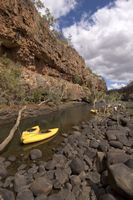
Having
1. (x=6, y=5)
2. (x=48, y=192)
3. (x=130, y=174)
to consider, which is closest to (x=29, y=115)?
(x=6, y=5)

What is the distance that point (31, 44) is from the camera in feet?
131

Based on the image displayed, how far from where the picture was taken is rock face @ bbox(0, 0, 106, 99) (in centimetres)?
3375

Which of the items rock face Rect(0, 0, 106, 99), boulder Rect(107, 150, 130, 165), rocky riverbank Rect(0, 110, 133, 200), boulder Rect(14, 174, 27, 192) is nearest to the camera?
rocky riverbank Rect(0, 110, 133, 200)

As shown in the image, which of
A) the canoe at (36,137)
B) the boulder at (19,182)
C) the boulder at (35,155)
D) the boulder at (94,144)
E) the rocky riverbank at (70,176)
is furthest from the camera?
the canoe at (36,137)

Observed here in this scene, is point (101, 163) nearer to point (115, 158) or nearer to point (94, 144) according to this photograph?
point (115, 158)

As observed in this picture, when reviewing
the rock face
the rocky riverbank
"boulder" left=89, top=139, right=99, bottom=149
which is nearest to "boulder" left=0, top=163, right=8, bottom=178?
the rocky riverbank

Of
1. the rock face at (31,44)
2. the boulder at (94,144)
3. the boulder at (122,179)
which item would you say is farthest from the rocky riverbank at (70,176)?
the rock face at (31,44)

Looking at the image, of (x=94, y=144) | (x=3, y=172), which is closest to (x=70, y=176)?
(x=3, y=172)

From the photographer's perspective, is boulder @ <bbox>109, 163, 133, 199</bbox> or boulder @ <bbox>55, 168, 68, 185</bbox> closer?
boulder @ <bbox>109, 163, 133, 199</bbox>

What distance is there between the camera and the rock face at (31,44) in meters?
33.8

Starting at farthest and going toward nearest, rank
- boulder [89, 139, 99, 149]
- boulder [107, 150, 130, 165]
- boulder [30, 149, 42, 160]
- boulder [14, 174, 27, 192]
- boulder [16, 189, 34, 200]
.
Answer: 1. boulder [89, 139, 99, 149]
2. boulder [30, 149, 42, 160]
3. boulder [14, 174, 27, 192]
4. boulder [107, 150, 130, 165]
5. boulder [16, 189, 34, 200]

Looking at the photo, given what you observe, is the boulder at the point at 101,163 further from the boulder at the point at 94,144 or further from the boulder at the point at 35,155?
the boulder at the point at 94,144

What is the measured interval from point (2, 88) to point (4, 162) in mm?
21605

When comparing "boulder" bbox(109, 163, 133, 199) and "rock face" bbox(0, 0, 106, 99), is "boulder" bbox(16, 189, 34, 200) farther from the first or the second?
"rock face" bbox(0, 0, 106, 99)
